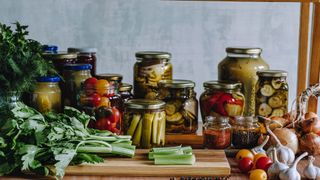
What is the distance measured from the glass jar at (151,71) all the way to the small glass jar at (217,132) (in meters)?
0.26

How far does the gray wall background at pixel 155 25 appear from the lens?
11.6 feet

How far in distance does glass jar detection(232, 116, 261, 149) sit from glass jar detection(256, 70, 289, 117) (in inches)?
5.3

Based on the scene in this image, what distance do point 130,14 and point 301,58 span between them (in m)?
1.45

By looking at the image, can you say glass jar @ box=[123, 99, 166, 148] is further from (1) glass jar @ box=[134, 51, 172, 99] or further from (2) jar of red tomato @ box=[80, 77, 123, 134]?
(1) glass jar @ box=[134, 51, 172, 99]

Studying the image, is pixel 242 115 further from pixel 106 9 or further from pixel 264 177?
pixel 106 9

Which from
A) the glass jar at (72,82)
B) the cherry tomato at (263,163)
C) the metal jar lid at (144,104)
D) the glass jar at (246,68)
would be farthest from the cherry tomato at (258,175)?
the glass jar at (72,82)

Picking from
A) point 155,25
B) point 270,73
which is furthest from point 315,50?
point 155,25

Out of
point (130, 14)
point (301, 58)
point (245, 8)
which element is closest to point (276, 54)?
point (245, 8)

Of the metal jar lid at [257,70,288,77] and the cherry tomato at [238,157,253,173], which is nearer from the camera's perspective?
the cherry tomato at [238,157,253,173]

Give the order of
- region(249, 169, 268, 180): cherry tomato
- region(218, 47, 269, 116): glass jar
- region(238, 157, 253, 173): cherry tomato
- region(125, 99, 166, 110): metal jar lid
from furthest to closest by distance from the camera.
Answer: region(218, 47, 269, 116): glass jar < region(125, 99, 166, 110): metal jar lid < region(238, 157, 253, 173): cherry tomato < region(249, 169, 268, 180): cherry tomato

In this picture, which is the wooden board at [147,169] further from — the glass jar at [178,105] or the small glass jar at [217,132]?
the glass jar at [178,105]

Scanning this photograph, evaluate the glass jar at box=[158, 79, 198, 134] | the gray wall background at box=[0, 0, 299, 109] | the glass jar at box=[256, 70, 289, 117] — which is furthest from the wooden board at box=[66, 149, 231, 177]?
the gray wall background at box=[0, 0, 299, 109]

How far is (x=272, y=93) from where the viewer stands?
219 centimetres

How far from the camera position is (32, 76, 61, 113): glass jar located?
2.08 metres
